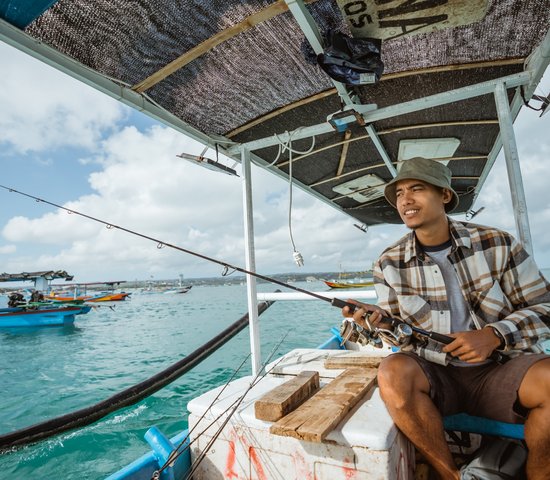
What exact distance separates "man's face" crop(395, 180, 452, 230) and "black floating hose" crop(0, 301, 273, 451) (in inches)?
102

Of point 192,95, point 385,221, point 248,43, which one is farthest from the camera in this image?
point 385,221

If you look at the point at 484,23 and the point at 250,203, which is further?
the point at 250,203

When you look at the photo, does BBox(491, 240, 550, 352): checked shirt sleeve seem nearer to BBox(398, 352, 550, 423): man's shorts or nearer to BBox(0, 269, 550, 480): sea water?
BBox(398, 352, 550, 423): man's shorts

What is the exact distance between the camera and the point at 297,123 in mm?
3018

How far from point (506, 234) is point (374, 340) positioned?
1.07 meters

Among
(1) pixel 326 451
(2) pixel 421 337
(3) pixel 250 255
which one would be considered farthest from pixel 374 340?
(3) pixel 250 255

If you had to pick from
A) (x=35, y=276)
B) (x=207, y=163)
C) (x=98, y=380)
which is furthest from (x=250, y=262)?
(x=35, y=276)

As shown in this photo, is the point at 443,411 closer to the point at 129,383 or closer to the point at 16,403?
the point at 129,383

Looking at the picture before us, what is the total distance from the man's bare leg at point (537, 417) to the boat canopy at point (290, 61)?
75.1 inches

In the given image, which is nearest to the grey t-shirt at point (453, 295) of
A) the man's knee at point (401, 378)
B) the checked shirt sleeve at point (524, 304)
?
the checked shirt sleeve at point (524, 304)

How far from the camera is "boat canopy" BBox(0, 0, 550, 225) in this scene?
173 cm

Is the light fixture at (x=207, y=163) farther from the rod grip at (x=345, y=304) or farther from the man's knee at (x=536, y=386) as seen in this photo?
the man's knee at (x=536, y=386)

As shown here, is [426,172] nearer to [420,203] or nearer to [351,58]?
[420,203]

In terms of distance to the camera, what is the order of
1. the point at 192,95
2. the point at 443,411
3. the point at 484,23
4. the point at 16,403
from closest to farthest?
the point at 443,411, the point at 484,23, the point at 192,95, the point at 16,403
